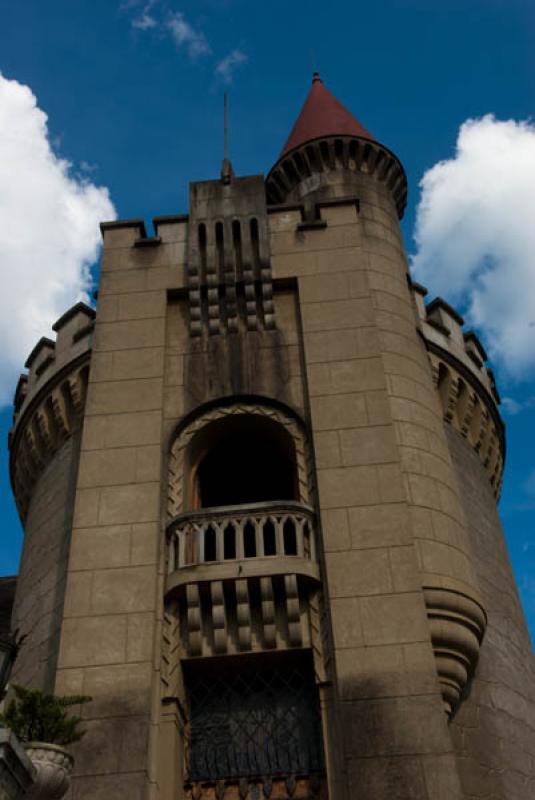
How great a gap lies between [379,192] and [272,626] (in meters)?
12.2

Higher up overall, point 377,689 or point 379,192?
point 379,192

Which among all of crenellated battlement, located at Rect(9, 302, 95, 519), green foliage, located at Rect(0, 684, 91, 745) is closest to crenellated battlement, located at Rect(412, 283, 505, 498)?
crenellated battlement, located at Rect(9, 302, 95, 519)

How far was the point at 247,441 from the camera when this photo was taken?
16.1 metres

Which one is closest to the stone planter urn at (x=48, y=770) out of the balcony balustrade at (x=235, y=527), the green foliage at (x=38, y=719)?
the green foliage at (x=38, y=719)

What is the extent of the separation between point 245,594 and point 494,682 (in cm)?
500

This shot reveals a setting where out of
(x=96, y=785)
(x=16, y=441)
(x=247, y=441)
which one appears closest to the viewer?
(x=96, y=785)

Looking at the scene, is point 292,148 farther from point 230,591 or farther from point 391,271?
point 230,591

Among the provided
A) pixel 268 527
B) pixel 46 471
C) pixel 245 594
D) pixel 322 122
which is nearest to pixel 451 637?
pixel 245 594

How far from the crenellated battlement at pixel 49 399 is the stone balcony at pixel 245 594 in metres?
5.46

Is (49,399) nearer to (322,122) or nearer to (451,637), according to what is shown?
(451,637)

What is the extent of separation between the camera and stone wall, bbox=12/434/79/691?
1395 centimetres

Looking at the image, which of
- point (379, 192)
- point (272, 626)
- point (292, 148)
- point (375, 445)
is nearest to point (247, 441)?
point (375, 445)

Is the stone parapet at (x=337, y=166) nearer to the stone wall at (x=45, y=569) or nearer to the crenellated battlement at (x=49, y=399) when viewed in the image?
the crenellated battlement at (x=49, y=399)

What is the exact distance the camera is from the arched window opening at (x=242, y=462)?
14984 mm
